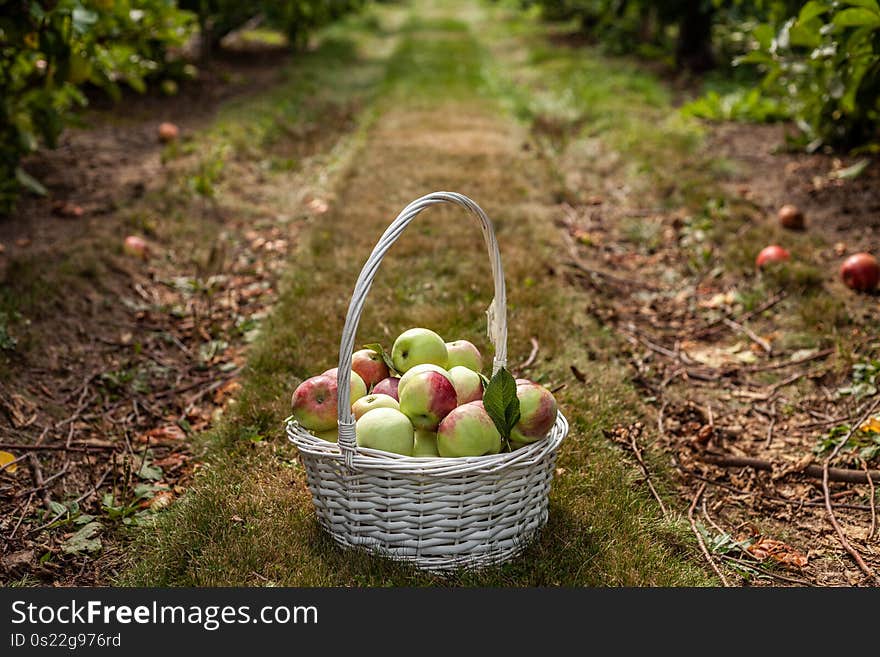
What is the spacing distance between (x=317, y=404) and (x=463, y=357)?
505mm

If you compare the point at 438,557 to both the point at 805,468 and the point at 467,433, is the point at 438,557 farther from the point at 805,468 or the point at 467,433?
the point at 805,468

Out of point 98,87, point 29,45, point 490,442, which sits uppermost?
point 29,45

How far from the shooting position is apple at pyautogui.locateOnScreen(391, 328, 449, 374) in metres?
2.50

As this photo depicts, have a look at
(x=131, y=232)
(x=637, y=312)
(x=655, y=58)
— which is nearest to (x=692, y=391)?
(x=637, y=312)

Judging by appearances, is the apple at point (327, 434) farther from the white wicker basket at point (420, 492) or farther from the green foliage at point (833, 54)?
the green foliage at point (833, 54)

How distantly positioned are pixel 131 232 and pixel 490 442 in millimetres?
3431

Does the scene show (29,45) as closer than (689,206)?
Yes

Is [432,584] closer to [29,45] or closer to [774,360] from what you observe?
[774,360]

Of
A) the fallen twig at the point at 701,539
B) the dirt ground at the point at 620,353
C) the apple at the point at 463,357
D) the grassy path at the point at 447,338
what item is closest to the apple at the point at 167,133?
the dirt ground at the point at 620,353

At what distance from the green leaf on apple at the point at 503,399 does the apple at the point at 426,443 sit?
0.20 metres

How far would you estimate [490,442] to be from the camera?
220cm

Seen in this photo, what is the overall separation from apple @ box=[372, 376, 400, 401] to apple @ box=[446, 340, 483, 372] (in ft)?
0.59

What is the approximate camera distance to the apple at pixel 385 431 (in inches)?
86.0

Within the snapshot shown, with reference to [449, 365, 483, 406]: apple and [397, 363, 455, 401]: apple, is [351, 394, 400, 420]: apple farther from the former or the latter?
[449, 365, 483, 406]: apple
